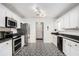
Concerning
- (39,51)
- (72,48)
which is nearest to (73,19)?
(72,48)

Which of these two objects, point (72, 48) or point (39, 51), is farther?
point (39, 51)

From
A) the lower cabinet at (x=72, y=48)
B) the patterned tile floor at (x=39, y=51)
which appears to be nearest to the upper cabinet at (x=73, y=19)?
the lower cabinet at (x=72, y=48)

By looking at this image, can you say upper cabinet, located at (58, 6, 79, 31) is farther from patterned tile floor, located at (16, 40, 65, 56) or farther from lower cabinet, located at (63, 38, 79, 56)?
patterned tile floor, located at (16, 40, 65, 56)

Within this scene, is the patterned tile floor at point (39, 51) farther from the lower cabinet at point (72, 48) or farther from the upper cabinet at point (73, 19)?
the upper cabinet at point (73, 19)

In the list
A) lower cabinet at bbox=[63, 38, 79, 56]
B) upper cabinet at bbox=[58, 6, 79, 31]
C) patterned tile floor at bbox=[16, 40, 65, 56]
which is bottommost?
patterned tile floor at bbox=[16, 40, 65, 56]

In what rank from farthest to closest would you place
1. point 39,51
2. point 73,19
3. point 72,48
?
point 39,51
point 73,19
point 72,48

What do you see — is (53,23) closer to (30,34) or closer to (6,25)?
(30,34)

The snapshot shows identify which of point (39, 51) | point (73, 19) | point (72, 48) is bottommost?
point (39, 51)

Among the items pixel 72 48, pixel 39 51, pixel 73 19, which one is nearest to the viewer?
pixel 72 48

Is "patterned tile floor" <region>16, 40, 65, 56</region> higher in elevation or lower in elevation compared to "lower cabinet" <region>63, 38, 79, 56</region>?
lower

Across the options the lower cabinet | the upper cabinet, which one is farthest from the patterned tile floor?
the upper cabinet

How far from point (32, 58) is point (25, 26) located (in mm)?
3307

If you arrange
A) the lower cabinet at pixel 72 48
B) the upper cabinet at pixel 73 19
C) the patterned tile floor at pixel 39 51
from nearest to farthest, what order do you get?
the lower cabinet at pixel 72 48 < the upper cabinet at pixel 73 19 < the patterned tile floor at pixel 39 51

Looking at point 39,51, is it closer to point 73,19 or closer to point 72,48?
point 72,48
